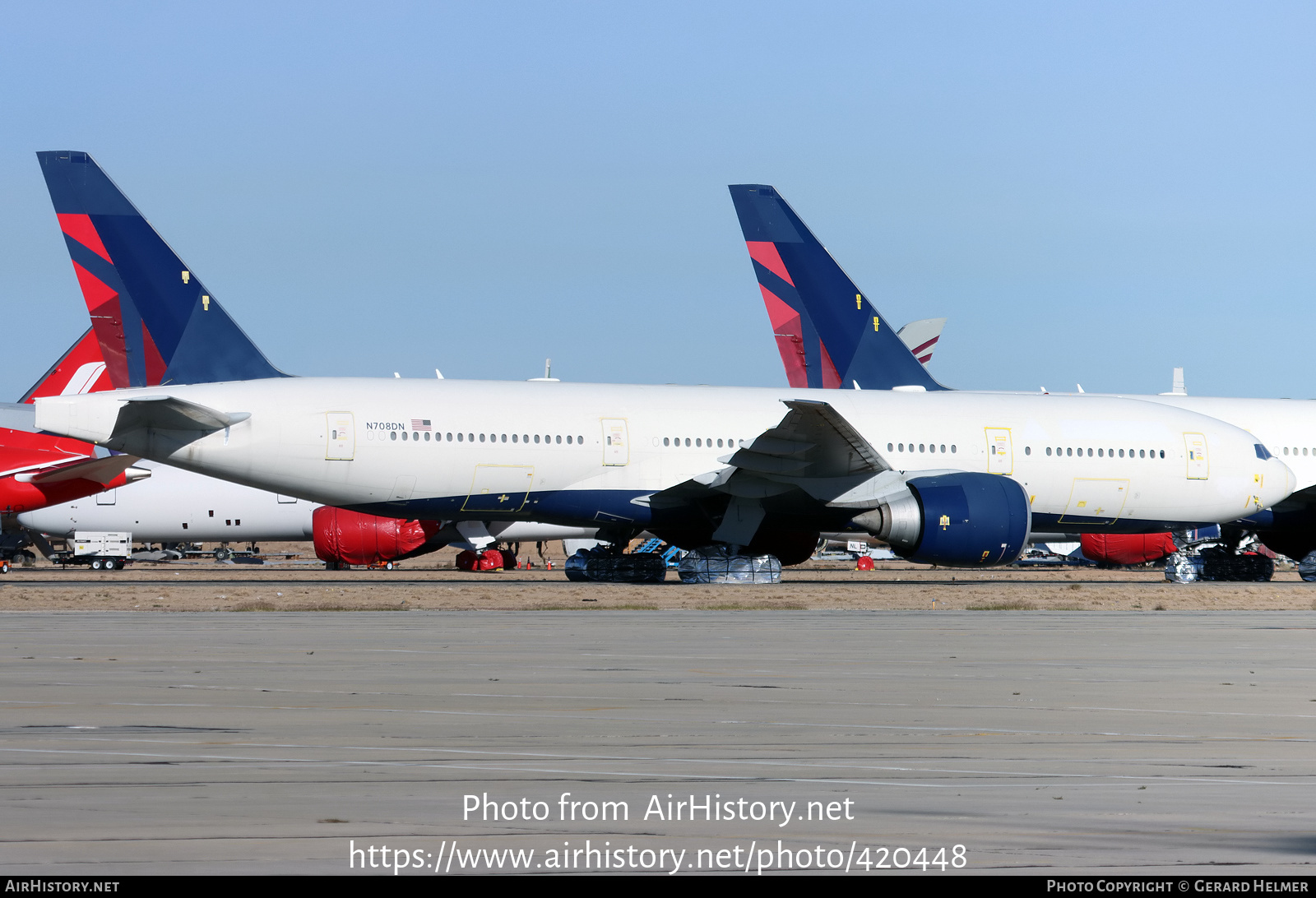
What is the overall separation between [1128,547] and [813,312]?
21.4 m

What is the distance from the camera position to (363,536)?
46.6 metres

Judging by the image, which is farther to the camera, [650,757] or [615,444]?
[615,444]

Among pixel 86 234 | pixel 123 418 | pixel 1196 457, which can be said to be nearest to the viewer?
pixel 123 418

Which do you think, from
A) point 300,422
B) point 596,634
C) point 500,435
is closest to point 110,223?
point 300,422

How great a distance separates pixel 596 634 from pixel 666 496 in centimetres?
1266

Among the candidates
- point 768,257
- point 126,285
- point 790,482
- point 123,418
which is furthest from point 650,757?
point 768,257

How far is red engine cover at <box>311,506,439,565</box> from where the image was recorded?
46406 mm

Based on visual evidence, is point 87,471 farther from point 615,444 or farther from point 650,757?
point 650,757

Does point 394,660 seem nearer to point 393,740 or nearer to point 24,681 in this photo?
point 24,681

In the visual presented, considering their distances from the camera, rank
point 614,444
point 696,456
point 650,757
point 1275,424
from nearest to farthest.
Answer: point 650,757, point 614,444, point 696,456, point 1275,424

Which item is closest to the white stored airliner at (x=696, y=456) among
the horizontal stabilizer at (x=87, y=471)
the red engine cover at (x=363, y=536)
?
the horizontal stabilizer at (x=87, y=471)

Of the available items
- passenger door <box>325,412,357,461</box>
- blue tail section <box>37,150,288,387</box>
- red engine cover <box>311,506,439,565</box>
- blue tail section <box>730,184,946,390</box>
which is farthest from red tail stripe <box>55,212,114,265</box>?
blue tail section <box>730,184,946,390</box>

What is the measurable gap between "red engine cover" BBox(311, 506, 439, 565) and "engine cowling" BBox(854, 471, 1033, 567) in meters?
21.5

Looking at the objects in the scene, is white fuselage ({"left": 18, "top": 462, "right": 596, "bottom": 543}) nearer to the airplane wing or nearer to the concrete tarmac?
the airplane wing
